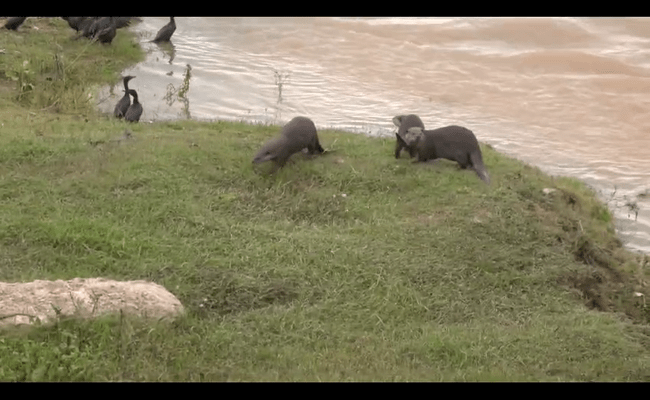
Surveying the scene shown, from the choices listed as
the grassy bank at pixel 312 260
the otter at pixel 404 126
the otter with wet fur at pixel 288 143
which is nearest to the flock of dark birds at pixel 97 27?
the grassy bank at pixel 312 260

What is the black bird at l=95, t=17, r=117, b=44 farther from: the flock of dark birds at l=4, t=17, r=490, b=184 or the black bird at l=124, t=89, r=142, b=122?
the flock of dark birds at l=4, t=17, r=490, b=184

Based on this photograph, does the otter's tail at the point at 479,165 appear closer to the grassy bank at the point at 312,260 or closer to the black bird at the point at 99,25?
the grassy bank at the point at 312,260

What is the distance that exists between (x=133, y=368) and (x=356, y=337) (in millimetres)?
1433

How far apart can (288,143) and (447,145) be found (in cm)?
169

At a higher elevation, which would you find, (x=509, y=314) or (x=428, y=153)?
(x=428, y=153)

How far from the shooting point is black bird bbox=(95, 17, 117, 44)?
40.1 ft

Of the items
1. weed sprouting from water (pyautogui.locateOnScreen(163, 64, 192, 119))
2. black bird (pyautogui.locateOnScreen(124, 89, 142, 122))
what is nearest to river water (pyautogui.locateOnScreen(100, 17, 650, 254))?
weed sprouting from water (pyautogui.locateOnScreen(163, 64, 192, 119))

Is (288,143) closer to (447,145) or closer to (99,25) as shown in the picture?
(447,145)

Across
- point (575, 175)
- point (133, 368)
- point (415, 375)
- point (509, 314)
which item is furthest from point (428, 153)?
point (133, 368)

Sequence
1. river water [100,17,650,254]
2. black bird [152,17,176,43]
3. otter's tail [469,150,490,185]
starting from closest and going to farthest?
otter's tail [469,150,490,185], river water [100,17,650,254], black bird [152,17,176,43]

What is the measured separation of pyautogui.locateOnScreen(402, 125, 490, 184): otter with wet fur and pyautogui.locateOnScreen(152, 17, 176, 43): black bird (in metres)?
6.55

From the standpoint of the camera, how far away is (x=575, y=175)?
939 centimetres

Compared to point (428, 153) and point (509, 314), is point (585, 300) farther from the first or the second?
point (428, 153)


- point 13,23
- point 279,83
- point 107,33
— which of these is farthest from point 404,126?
point 13,23
